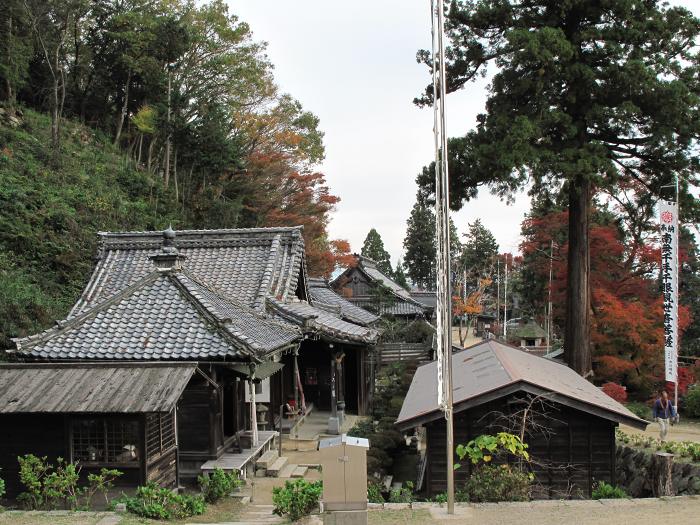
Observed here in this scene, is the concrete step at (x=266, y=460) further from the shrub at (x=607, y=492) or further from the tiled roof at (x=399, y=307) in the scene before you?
the tiled roof at (x=399, y=307)

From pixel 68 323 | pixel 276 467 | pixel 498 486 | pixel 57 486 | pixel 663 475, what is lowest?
pixel 276 467

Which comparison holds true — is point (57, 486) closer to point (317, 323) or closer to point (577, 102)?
point (317, 323)

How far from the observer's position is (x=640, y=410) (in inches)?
837

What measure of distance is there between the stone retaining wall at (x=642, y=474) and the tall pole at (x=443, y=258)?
5.16m

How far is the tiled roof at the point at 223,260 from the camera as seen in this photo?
64.4 ft

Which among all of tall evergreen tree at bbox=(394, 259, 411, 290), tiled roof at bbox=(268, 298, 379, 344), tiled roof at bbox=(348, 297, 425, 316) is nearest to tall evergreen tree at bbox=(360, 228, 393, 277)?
tall evergreen tree at bbox=(394, 259, 411, 290)

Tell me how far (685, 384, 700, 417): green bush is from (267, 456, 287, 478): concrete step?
622 inches

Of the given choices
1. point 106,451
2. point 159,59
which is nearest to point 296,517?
point 106,451

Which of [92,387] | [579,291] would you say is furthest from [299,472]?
[579,291]

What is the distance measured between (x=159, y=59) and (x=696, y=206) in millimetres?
28405

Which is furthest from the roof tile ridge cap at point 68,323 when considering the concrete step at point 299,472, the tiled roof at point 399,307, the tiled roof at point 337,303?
the tiled roof at point 399,307

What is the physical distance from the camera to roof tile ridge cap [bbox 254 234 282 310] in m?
18.5

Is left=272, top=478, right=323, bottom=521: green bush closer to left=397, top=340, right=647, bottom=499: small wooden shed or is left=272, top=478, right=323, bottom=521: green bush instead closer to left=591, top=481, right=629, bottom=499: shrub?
left=397, top=340, right=647, bottom=499: small wooden shed

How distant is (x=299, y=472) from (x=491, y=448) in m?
6.14
